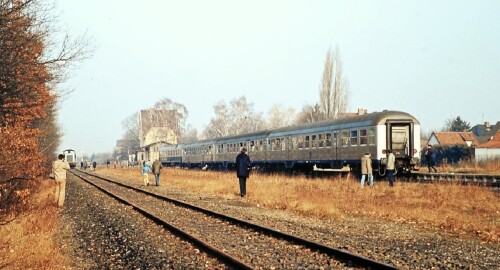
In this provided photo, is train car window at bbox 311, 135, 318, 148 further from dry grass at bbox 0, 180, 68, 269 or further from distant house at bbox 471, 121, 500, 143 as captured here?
distant house at bbox 471, 121, 500, 143

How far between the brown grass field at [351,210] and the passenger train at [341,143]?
2377 mm

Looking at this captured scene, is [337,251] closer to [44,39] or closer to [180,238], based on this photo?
[180,238]

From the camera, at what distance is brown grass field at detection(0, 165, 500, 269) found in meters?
9.31

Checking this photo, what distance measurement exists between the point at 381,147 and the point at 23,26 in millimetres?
15699

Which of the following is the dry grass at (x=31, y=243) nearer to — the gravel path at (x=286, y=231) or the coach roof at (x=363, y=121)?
the gravel path at (x=286, y=231)

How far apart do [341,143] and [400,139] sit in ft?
9.26

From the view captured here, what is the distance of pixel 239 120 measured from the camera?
88.6 meters

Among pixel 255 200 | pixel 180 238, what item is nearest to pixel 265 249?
pixel 180 238

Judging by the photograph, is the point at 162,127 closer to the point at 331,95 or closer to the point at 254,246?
the point at 331,95

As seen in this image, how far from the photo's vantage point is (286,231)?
36.1ft

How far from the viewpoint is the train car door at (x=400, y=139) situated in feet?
80.3

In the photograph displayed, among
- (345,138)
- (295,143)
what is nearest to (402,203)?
(345,138)

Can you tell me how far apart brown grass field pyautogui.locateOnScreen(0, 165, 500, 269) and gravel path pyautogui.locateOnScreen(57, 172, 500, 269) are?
49cm

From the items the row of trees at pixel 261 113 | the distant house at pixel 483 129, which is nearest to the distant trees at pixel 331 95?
the row of trees at pixel 261 113
